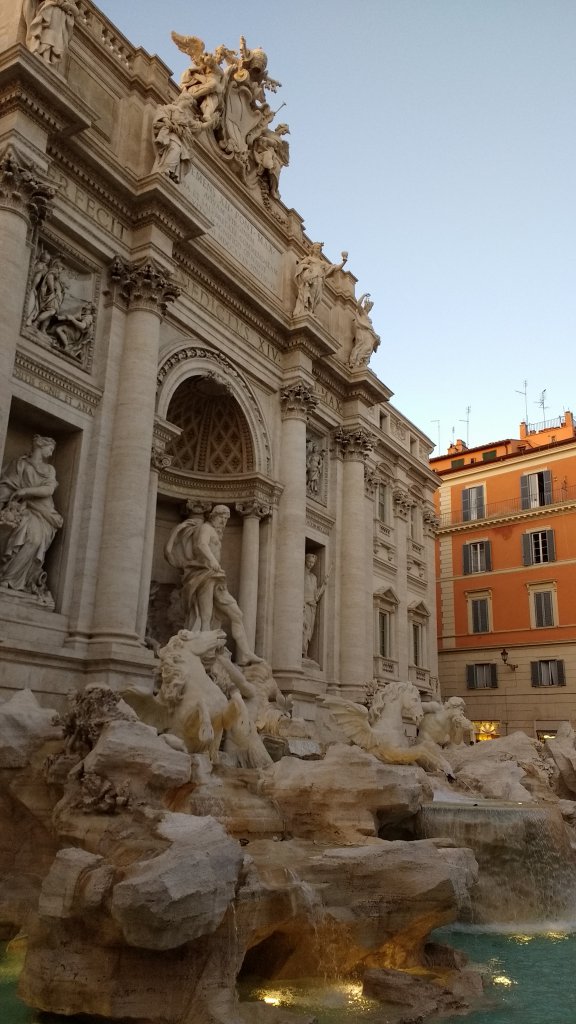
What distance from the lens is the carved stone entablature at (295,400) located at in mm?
17922

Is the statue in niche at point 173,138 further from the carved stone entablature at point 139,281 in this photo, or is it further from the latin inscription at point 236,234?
the carved stone entablature at point 139,281

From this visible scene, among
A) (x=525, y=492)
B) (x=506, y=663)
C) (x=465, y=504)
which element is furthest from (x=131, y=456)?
(x=465, y=504)

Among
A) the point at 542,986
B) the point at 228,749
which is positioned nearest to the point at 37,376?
the point at 228,749

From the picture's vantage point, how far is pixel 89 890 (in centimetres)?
539

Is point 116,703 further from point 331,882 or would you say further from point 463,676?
point 463,676

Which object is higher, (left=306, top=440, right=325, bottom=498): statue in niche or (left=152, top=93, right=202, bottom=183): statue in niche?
(left=152, top=93, right=202, bottom=183): statue in niche

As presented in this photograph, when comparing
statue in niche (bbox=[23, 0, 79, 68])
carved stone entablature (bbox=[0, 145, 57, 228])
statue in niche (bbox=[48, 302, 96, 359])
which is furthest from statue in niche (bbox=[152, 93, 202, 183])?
statue in niche (bbox=[48, 302, 96, 359])

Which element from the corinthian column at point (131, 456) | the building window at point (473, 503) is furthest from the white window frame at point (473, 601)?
the corinthian column at point (131, 456)

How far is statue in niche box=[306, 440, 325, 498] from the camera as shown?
19406mm

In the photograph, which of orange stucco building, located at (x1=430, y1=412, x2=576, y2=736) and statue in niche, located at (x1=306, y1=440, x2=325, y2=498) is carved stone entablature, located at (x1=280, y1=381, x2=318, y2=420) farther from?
orange stucco building, located at (x1=430, y1=412, x2=576, y2=736)

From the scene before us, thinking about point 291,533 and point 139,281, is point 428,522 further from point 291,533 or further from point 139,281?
point 139,281

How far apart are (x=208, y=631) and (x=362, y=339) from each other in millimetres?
12087

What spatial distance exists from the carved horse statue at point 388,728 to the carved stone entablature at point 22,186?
895 centimetres

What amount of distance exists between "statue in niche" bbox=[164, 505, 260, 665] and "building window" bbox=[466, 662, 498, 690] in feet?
52.7
